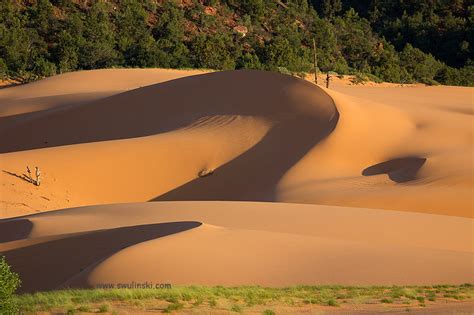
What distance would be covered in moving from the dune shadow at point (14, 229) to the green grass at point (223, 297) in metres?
4.06

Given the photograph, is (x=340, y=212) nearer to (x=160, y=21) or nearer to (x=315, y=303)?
(x=315, y=303)

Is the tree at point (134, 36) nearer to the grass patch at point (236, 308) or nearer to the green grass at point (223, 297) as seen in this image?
the green grass at point (223, 297)

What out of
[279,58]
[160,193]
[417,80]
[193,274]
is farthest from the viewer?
[417,80]

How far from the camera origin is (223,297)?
9.51 m

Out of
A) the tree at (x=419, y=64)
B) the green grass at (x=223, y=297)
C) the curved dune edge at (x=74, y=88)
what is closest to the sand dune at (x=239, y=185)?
the curved dune edge at (x=74, y=88)

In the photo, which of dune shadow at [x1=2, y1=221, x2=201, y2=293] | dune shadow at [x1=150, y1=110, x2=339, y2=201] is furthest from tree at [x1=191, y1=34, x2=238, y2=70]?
dune shadow at [x1=2, y1=221, x2=201, y2=293]

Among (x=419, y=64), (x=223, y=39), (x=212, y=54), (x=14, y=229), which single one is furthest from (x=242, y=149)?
(x=419, y=64)

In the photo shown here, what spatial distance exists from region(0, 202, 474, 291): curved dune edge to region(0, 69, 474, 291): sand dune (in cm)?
3

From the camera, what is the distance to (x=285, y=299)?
9414 mm

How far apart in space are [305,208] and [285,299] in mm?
5952

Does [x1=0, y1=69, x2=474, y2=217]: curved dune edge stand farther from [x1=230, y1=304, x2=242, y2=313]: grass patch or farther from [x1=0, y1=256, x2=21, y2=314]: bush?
[x1=0, y1=256, x2=21, y2=314]: bush

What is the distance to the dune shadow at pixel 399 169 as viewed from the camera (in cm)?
1891

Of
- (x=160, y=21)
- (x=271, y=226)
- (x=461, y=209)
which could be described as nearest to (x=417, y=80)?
(x=160, y=21)

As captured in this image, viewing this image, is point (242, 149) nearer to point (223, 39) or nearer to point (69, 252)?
point (69, 252)
